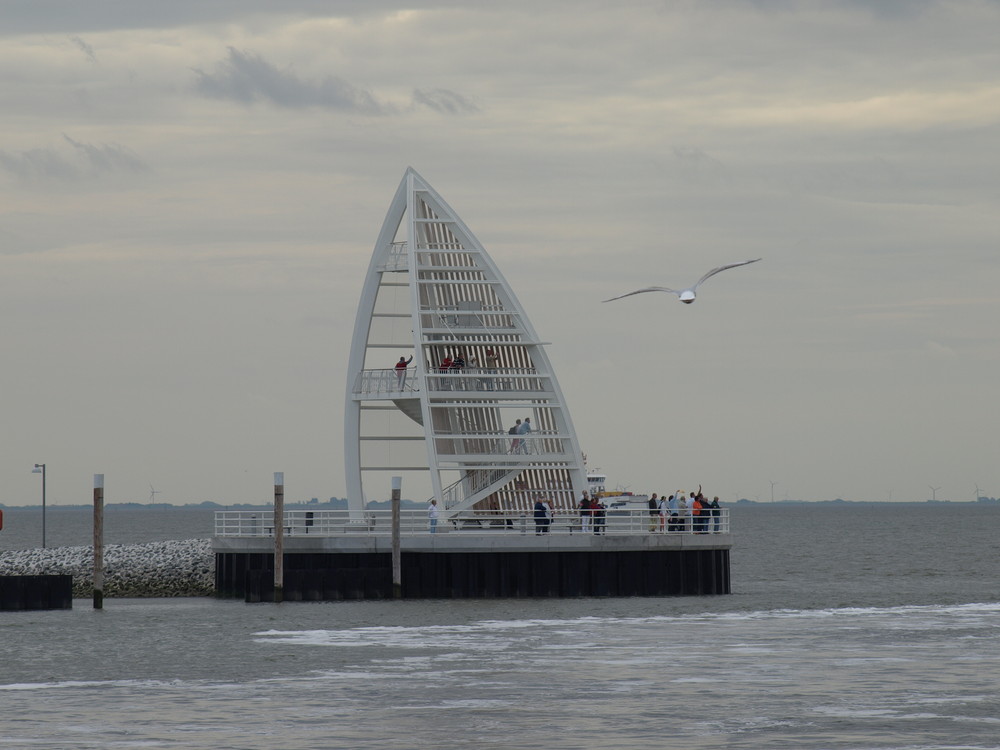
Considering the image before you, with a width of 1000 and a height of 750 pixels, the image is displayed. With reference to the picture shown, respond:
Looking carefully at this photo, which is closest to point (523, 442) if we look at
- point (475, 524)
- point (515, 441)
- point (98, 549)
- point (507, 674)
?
point (515, 441)

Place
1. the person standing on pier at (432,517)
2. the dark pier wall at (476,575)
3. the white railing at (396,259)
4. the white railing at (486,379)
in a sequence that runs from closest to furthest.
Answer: the dark pier wall at (476,575)
the person standing on pier at (432,517)
the white railing at (486,379)
the white railing at (396,259)

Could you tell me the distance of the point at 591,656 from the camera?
117 ft

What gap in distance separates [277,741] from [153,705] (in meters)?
4.42

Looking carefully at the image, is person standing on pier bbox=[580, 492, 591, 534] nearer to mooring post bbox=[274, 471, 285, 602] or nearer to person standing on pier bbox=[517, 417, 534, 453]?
person standing on pier bbox=[517, 417, 534, 453]

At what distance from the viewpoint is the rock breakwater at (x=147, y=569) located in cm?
5662

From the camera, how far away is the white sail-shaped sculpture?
51.2m

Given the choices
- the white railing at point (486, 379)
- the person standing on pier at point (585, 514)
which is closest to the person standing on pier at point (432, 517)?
the white railing at point (486, 379)

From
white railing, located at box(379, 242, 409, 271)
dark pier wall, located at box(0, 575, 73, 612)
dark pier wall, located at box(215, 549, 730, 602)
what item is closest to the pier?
dark pier wall, located at box(215, 549, 730, 602)

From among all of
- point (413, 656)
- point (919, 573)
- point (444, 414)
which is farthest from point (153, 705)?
point (919, 573)

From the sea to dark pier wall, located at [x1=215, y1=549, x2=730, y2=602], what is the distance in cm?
50

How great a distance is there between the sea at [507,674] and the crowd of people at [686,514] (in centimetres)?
212

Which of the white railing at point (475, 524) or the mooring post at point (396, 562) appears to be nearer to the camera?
the mooring post at point (396, 562)

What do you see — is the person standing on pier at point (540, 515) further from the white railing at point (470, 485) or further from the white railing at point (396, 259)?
the white railing at point (396, 259)

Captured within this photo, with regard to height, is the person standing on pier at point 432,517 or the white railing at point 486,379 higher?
the white railing at point 486,379
